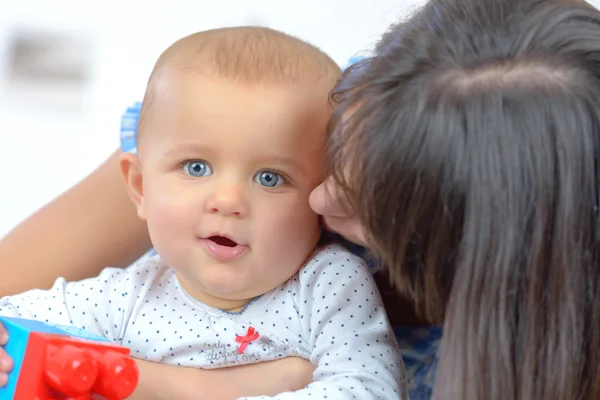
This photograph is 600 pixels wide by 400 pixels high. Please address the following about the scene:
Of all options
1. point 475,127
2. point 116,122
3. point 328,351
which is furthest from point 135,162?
point 116,122

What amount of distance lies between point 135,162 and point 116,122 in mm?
854

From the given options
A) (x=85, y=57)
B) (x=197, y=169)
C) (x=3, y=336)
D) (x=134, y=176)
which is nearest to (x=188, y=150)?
(x=197, y=169)

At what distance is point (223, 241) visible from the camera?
80 centimetres

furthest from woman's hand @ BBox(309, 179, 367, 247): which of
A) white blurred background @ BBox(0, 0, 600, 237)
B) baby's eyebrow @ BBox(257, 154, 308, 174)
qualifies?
white blurred background @ BBox(0, 0, 600, 237)

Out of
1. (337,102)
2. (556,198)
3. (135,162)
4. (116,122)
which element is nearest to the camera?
(556,198)

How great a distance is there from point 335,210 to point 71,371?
267mm

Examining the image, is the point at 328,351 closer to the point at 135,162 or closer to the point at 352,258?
the point at 352,258

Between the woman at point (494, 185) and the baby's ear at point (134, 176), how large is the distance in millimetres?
296

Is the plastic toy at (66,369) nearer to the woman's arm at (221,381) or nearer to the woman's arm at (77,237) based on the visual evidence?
the woman's arm at (221,381)

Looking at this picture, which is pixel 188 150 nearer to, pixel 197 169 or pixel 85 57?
pixel 197 169

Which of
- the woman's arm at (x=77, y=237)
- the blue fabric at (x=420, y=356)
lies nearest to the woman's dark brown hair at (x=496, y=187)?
the blue fabric at (x=420, y=356)

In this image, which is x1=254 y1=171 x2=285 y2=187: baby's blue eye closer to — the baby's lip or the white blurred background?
the baby's lip

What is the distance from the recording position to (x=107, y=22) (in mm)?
1798

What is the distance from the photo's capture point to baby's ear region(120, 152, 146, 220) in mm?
888
